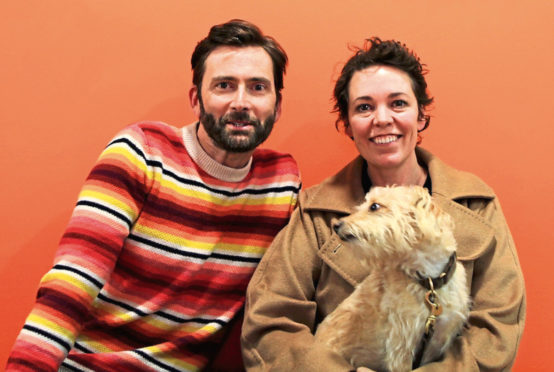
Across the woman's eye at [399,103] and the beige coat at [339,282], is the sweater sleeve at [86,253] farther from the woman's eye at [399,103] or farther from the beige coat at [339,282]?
the woman's eye at [399,103]

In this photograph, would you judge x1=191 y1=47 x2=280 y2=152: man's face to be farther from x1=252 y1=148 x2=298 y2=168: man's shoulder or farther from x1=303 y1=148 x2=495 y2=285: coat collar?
x1=303 y1=148 x2=495 y2=285: coat collar

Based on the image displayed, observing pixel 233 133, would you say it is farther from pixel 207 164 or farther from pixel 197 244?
pixel 197 244

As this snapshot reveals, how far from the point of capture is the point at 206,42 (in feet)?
6.21

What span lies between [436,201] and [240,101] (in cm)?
71

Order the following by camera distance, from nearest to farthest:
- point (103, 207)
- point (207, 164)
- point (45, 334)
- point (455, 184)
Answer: point (45, 334) → point (103, 207) → point (455, 184) → point (207, 164)

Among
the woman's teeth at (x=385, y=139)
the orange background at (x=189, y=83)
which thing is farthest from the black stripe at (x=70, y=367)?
the woman's teeth at (x=385, y=139)

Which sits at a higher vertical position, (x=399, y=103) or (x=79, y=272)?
(x=399, y=103)

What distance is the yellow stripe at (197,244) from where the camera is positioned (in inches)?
69.2

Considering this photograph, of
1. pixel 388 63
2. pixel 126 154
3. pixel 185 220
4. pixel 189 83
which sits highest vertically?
pixel 388 63

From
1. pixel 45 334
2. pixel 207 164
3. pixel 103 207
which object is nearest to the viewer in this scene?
pixel 45 334

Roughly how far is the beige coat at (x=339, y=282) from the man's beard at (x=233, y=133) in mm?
279

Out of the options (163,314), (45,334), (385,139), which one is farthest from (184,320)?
(385,139)

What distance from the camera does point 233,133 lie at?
1797 mm

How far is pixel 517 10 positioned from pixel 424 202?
121cm
